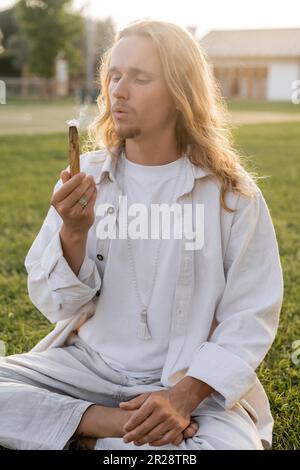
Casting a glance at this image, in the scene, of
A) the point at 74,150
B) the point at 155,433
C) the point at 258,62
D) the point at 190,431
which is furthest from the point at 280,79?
the point at 155,433

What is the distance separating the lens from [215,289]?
2.26 m

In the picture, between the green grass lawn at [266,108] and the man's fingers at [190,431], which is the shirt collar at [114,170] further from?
the green grass lawn at [266,108]

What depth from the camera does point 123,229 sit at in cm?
237

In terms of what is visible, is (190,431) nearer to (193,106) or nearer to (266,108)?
(193,106)

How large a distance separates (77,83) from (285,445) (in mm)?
43025

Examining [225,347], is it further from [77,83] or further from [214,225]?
[77,83]

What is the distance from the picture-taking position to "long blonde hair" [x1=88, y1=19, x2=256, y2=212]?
7.35ft

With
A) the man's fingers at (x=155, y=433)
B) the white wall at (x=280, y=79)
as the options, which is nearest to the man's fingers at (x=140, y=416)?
the man's fingers at (x=155, y=433)

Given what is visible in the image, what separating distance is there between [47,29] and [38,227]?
3546cm

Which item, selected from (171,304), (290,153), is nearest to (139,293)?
(171,304)

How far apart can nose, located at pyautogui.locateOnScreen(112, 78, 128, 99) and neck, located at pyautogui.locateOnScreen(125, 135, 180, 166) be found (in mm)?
196

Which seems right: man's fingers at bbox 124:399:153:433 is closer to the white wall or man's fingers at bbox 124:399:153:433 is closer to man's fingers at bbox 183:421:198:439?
man's fingers at bbox 183:421:198:439

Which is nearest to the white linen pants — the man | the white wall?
the man

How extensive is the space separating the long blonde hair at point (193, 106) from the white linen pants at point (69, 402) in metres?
0.67
